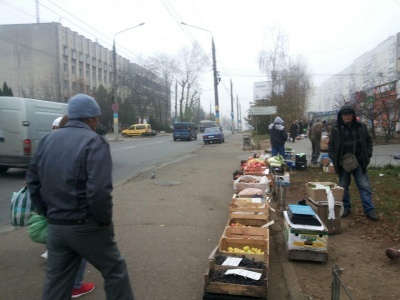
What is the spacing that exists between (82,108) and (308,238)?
303cm

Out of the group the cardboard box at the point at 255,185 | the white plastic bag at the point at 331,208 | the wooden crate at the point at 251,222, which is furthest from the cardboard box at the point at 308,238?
the cardboard box at the point at 255,185

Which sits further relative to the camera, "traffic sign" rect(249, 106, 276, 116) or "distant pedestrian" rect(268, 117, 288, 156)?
"traffic sign" rect(249, 106, 276, 116)

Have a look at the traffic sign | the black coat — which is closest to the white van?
the black coat

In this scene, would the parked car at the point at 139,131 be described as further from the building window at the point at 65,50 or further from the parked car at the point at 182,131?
→ the building window at the point at 65,50

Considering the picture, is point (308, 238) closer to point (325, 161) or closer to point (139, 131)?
point (325, 161)

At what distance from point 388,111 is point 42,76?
5144cm

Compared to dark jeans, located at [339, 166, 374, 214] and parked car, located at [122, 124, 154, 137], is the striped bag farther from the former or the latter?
parked car, located at [122, 124, 154, 137]

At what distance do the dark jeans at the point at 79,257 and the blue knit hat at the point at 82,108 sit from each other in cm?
78

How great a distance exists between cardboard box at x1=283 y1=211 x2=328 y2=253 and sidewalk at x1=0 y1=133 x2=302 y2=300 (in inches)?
10.4

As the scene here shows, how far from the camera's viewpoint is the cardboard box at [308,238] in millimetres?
4125

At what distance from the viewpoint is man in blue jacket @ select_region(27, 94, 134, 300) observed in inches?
90.9

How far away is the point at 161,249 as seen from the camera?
4.59 metres

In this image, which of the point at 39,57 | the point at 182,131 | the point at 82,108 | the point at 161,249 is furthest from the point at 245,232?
the point at 39,57

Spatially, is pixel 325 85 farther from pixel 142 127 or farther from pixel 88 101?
pixel 88 101
